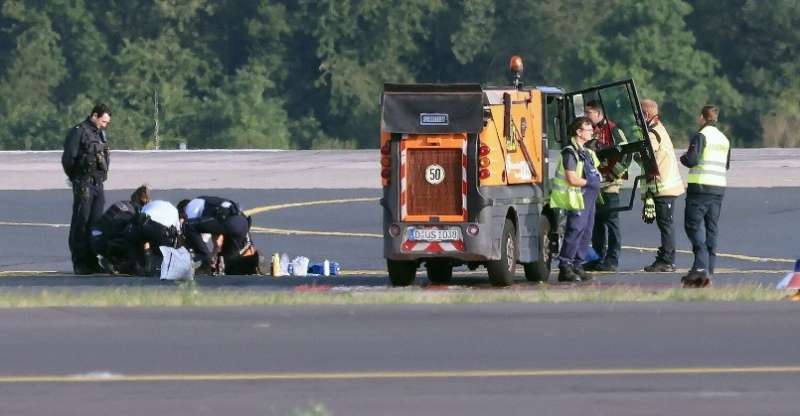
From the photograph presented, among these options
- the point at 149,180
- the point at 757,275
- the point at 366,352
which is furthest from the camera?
the point at 149,180

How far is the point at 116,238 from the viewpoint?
64.4 feet

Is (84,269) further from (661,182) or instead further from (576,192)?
(661,182)

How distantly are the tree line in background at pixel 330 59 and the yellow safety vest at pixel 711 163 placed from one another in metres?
47.7

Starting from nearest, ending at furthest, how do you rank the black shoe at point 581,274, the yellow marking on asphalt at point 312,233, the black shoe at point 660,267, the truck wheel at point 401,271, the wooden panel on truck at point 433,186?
the wooden panel on truck at point 433,186, the truck wheel at point 401,271, the black shoe at point 581,274, the black shoe at point 660,267, the yellow marking on asphalt at point 312,233

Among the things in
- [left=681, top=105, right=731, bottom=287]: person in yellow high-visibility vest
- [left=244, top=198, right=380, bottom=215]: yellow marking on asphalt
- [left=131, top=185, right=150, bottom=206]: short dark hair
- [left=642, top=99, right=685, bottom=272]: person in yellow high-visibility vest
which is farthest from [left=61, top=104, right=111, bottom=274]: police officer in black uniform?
[left=244, top=198, right=380, bottom=215]: yellow marking on asphalt

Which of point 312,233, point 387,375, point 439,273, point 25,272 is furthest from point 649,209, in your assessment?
point 387,375

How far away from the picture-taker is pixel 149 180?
3988 centimetres

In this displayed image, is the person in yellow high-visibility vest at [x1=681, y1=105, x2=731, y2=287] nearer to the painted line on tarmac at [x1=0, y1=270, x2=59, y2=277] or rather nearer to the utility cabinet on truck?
the utility cabinet on truck

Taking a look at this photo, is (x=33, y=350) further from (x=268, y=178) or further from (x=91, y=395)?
(x=268, y=178)

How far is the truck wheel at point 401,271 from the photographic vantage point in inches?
695

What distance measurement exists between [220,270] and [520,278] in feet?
10.3

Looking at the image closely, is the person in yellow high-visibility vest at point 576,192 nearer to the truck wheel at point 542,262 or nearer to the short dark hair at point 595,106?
the truck wheel at point 542,262

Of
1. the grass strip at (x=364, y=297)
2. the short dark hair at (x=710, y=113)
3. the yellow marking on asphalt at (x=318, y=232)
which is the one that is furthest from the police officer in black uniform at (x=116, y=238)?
the yellow marking on asphalt at (x=318, y=232)

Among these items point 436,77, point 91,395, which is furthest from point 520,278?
point 436,77
